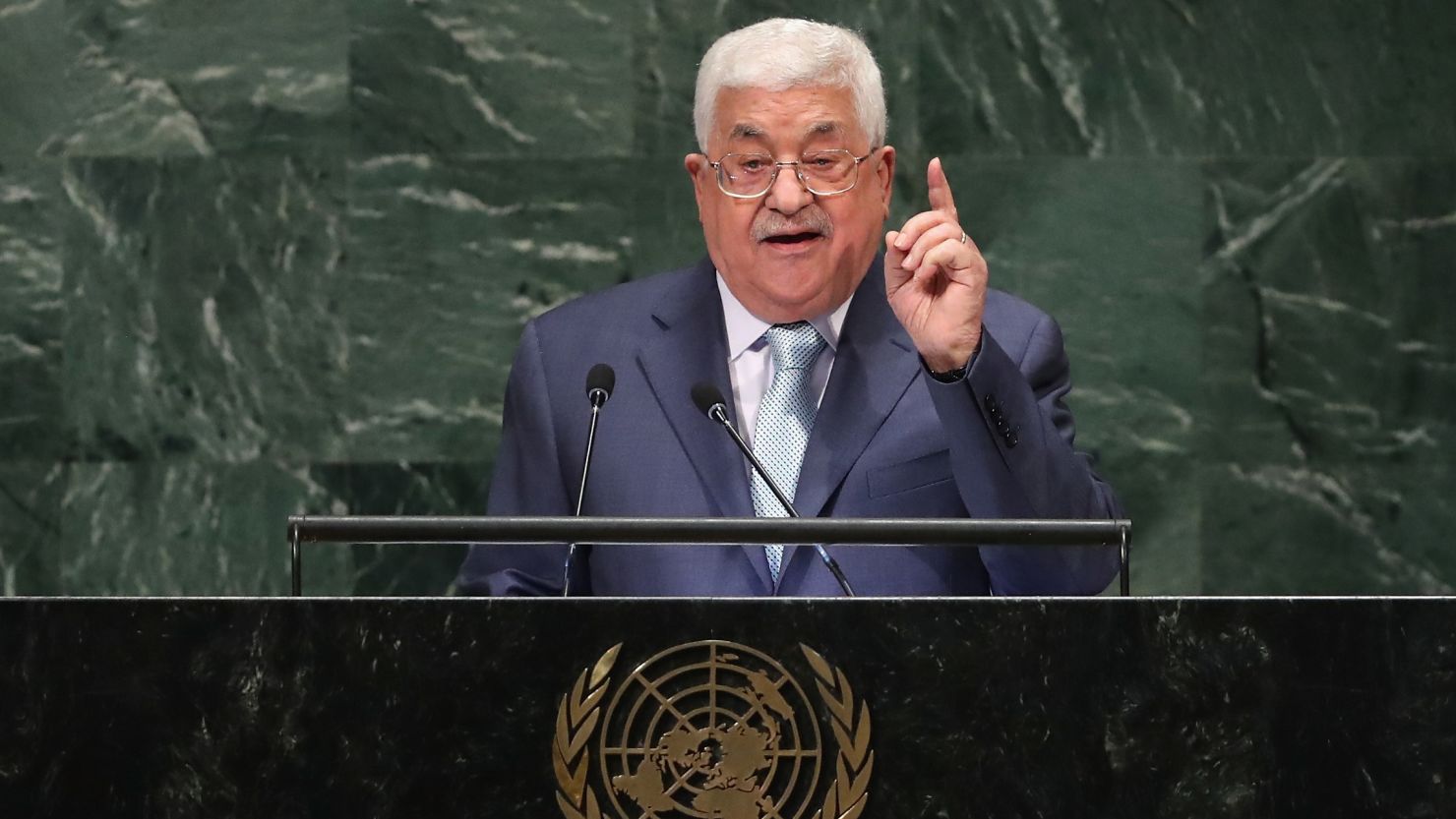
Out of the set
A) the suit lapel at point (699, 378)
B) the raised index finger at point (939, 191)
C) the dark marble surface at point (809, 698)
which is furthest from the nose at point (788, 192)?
the dark marble surface at point (809, 698)

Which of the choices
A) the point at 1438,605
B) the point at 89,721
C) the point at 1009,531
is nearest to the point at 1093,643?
the point at 1009,531

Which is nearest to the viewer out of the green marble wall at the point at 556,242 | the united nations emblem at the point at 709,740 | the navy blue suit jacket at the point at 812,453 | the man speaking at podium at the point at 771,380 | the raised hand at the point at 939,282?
the united nations emblem at the point at 709,740

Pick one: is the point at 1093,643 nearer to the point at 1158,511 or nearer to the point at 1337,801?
the point at 1337,801

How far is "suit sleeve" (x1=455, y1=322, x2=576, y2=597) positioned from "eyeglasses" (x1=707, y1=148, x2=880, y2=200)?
45 centimetres

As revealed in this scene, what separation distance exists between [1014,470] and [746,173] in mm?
710

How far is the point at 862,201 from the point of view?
10.2 feet

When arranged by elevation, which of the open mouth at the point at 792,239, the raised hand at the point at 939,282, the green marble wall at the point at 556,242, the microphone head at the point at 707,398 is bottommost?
the green marble wall at the point at 556,242

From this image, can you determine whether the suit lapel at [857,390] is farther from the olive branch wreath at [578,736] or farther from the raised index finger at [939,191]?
the olive branch wreath at [578,736]

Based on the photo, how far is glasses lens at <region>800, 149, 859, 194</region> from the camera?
3.06 m

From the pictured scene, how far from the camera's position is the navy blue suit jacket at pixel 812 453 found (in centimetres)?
268

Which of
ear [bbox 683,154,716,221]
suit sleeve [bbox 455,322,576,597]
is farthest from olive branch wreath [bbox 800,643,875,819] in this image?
ear [bbox 683,154,716,221]

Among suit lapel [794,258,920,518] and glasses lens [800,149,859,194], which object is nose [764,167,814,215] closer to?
glasses lens [800,149,859,194]

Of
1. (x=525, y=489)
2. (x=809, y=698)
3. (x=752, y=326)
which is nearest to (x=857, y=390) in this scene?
(x=752, y=326)

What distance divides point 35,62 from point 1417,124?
10.6 ft
